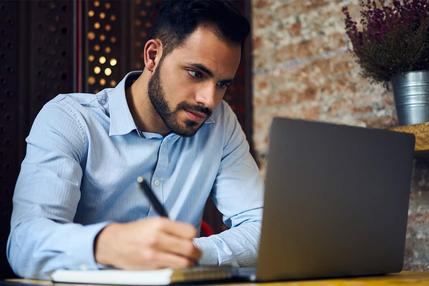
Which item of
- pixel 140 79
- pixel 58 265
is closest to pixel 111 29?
pixel 140 79

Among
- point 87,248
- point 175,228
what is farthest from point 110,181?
point 175,228

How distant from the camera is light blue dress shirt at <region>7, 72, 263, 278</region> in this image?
4.56 ft

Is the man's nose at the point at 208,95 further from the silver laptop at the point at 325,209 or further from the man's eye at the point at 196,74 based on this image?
the silver laptop at the point at 325,209

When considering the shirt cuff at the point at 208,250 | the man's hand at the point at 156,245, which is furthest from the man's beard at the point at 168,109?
the man's hand at the point at 156,245

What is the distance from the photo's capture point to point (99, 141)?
5.71 ft

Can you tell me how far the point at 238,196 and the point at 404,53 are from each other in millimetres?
703

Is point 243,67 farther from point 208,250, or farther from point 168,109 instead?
point 208,250

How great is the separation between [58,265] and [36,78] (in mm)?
1287

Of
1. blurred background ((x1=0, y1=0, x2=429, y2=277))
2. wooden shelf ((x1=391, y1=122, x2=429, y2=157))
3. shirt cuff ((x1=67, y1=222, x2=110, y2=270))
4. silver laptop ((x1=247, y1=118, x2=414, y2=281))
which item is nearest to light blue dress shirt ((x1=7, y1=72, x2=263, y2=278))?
shirt cuff ((x1=67, y1=222, x2=110, y2=270))

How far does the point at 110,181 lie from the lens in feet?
5.73

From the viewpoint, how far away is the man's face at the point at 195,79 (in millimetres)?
1762

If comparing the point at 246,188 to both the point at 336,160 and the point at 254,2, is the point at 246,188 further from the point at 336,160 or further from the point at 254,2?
the point at 254,2

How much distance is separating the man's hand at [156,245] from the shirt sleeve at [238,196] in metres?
0.39

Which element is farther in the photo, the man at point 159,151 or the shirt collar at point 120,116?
the shirt collar at point 120,116
